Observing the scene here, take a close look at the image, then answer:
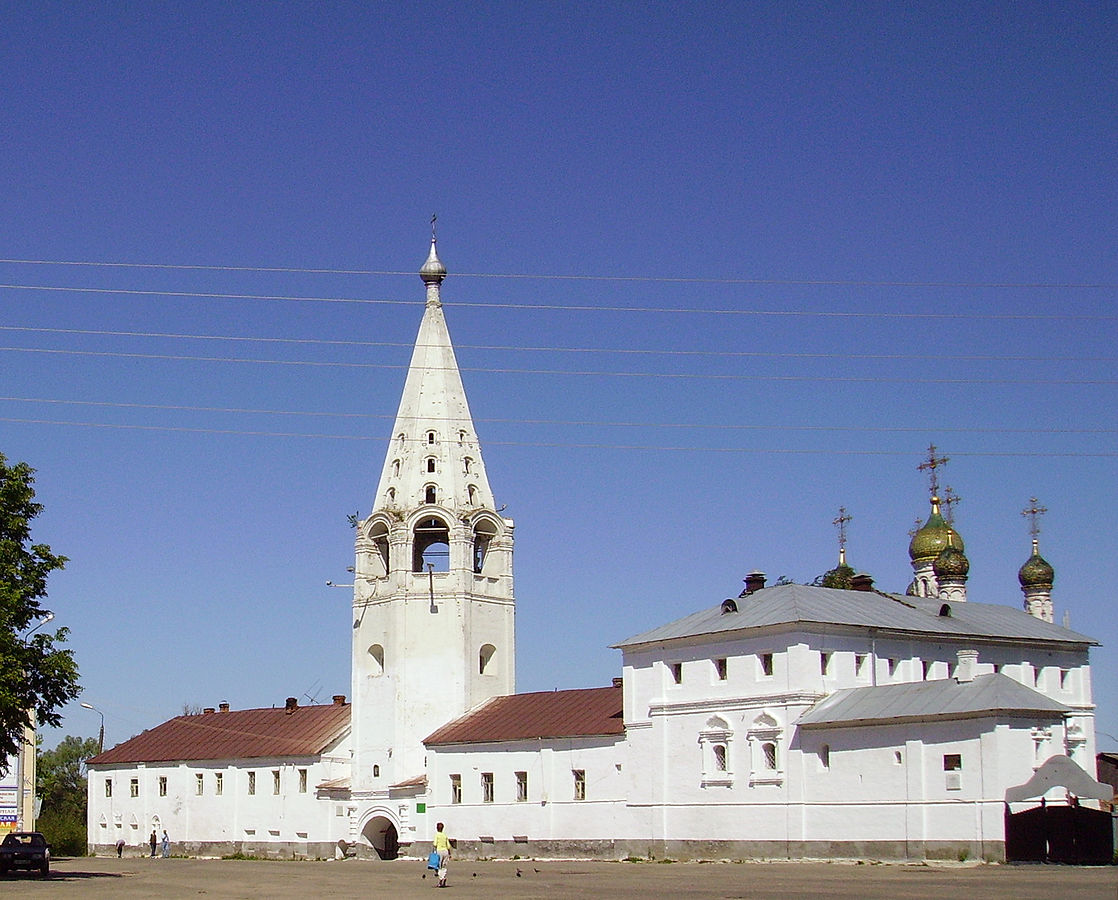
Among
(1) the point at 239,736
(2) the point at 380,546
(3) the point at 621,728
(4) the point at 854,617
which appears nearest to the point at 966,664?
(4) the point at 854,617

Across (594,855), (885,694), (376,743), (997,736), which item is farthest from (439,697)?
(997,736)

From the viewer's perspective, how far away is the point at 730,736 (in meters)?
51.3

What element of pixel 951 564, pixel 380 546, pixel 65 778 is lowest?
pixel 65 778

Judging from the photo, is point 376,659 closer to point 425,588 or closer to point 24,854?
point 425,588

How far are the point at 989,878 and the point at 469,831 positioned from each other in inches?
1131

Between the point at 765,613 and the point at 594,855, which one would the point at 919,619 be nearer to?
the point at 765,613

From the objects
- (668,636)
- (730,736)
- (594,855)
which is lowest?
(594,855)

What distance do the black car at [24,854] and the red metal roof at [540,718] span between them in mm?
19568

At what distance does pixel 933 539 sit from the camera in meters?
76.2

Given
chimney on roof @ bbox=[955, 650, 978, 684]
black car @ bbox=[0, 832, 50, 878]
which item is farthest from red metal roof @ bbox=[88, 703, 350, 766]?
chimney on roof @ bbox=[955, 650, 978, 684]

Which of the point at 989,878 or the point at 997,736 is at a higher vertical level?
the point at 997,736

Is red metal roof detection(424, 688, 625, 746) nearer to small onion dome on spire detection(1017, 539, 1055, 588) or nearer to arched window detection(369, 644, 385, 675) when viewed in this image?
arched window detection(369, 644, 385, 675)

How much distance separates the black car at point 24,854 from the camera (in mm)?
43438

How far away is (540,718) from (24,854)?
21520 millimetres
